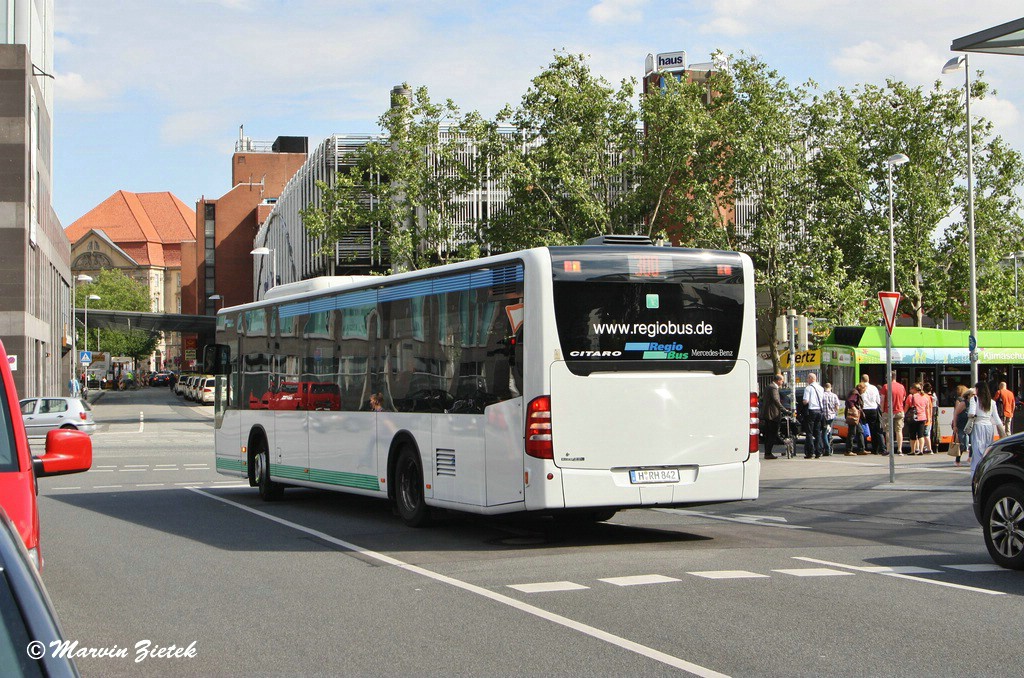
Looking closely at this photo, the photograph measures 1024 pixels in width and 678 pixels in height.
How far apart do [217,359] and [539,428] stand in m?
10.2

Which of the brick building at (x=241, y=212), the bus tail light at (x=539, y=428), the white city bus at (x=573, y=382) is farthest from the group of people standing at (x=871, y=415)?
the brick building at (x=241, y=212)

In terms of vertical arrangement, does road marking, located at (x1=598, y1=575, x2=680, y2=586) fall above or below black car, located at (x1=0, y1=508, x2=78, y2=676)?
below

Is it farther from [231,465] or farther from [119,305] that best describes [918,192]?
[119,305]

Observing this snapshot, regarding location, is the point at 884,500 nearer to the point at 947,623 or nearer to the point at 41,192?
the point at 947,623

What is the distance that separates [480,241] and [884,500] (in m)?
28.2

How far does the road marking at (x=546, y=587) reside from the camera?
944 cm

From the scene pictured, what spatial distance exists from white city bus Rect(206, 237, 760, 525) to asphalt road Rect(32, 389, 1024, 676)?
0.63m

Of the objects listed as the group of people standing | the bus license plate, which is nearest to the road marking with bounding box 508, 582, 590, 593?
the bus license plate

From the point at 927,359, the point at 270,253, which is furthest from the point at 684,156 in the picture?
the point at 270,253

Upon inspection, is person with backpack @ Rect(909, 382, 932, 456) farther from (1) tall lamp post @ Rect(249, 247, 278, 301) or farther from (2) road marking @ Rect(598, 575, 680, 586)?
(1) tall lamp post @ Rect(249, 247, 278, 301)

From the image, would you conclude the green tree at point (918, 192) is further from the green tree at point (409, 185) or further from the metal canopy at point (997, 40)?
the metal canopy at point (997, 40)

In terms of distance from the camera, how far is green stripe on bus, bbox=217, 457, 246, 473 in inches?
768

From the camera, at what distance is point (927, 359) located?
3309 cm

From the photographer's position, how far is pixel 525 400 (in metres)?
11.8
